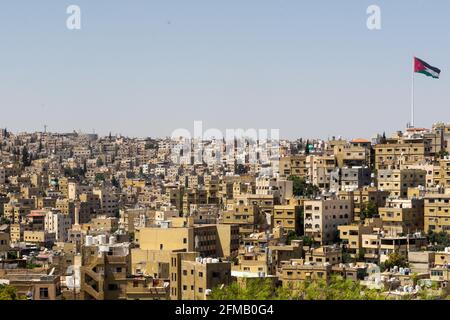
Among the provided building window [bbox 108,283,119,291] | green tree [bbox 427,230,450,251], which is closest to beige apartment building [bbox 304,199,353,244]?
green tree [bbox 427,230,450,251]

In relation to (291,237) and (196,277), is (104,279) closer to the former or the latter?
(196,277)

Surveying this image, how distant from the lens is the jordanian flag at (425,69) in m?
20.5

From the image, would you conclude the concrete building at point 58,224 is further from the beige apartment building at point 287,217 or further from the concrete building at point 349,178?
the beige apartment building at point 287,217

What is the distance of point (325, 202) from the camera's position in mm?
18906

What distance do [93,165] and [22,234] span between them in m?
19.8

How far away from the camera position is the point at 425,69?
2072 centimetres

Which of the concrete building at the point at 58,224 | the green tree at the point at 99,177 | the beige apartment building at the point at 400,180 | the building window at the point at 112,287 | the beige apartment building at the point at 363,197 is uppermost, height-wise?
the beige apartment building at the point at 400,180

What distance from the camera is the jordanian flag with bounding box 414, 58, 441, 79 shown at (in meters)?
20.5

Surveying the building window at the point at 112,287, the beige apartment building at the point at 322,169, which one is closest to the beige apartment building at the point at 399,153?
the beige apartment building at the point at 322,169

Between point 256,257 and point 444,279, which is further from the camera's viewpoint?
point 256,257

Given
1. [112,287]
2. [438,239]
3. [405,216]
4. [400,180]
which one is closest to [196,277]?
[112,287]

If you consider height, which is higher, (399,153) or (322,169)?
(399,153)

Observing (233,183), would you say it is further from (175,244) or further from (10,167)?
(10,167)
